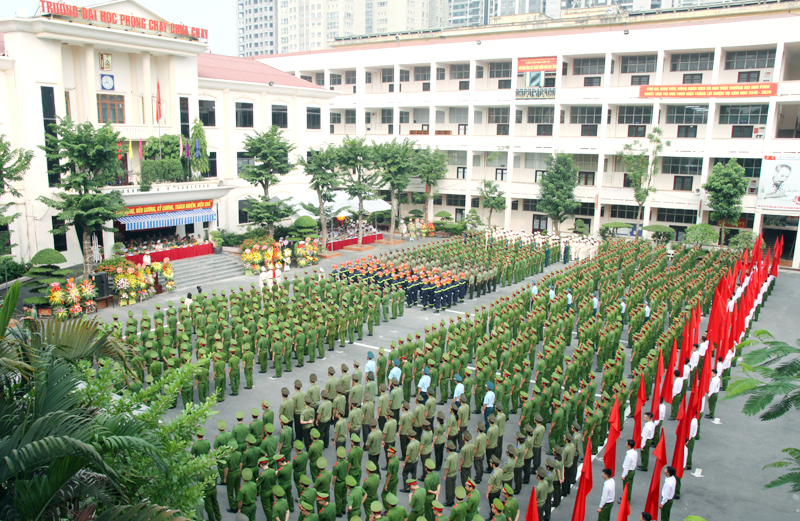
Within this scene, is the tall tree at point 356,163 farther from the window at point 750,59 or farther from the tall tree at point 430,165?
the window at point 750,59

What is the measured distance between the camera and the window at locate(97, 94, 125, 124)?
2319 centimetres

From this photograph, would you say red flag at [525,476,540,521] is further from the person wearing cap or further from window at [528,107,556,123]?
window at [528,107,556,123]

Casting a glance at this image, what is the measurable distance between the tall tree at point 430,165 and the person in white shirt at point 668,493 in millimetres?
25706

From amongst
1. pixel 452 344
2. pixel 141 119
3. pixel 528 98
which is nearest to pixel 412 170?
pixel 528 98

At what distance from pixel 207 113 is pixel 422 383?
2017cm

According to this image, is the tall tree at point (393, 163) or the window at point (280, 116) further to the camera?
the window at point (280, 116)

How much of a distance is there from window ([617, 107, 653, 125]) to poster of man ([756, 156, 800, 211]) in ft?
20.7

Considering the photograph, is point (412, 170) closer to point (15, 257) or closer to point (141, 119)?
point (141, 119)

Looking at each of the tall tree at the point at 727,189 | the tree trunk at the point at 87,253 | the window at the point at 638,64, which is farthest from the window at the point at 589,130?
the tree trunk at the point at 87,253

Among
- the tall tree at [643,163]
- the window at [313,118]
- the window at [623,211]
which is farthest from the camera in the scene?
the window at [623,211]

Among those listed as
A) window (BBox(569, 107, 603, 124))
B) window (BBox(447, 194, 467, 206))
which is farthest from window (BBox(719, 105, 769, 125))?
window (BBox(447, 194, 467, 206))

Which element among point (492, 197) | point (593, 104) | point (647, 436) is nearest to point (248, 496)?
point (647, 436)

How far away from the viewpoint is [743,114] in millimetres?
29656

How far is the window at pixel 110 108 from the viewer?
913 inches
